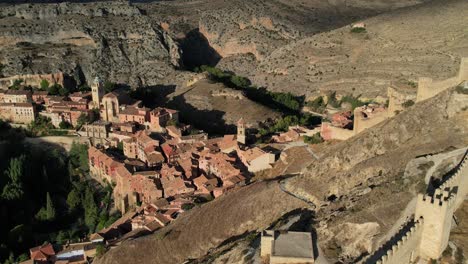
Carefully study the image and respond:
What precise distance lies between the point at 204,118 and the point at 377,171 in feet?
110

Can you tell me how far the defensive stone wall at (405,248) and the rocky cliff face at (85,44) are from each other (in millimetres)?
54480

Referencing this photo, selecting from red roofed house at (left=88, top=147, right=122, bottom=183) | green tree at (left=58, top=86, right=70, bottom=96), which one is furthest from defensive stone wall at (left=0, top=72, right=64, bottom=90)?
red roofed house at (left=88, top=147, right=122, bottom=183)

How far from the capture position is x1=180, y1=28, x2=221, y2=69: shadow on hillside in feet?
273

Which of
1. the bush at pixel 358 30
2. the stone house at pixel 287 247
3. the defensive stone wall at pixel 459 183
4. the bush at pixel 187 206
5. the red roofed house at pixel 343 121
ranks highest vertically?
the bush at pixel 358 30

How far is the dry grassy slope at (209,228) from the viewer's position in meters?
31.2

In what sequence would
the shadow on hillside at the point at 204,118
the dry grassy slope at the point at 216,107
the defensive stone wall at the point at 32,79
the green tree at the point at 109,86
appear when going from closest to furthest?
1. the shadow on hillside at the point at 204,118
2. the dry grassy slope at the point at 216,107
3. the defensive stone wall at the point at 32,79
4. the green tree at the point at 109,86

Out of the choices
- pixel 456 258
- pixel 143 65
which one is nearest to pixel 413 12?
pixel 143 65

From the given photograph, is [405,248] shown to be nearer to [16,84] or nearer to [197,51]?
[16,84]

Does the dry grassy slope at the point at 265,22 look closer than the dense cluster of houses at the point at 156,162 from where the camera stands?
No

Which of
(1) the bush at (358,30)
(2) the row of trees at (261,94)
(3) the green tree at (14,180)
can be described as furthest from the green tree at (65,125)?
(1) the bush at (358,30)

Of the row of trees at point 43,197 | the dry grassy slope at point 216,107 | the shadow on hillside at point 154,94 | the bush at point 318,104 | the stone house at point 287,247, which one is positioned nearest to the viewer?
the stone house at point 287,247

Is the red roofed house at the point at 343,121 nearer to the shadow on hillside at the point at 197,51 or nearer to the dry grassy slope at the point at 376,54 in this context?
the dry grassy slope at the point at 376,54

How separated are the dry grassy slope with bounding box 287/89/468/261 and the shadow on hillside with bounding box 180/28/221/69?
52.4 metres

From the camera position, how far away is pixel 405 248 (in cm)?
1972
